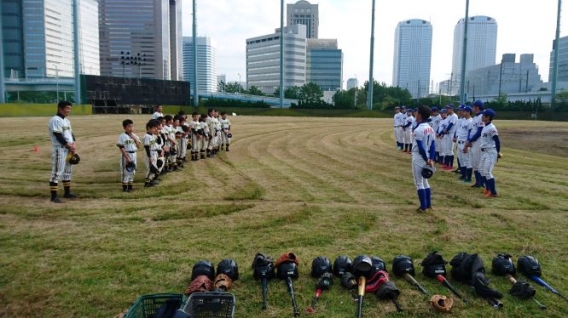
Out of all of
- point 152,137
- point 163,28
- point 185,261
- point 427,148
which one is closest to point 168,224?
point 185,261

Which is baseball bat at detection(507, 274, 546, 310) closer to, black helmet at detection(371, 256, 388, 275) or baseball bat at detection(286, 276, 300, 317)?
black helmet at detection(371, 256, 388, 275)

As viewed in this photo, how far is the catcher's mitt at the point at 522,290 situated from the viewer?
5098mm

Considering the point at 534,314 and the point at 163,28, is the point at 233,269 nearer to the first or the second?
the point at 534,314

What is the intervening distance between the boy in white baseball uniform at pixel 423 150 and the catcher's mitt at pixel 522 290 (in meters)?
3.97

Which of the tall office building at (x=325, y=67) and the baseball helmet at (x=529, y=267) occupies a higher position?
the tall office building at (x=325, y=67)

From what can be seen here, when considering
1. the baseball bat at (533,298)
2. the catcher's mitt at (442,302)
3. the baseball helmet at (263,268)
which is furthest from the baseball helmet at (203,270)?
the baseball bat at (533,298)

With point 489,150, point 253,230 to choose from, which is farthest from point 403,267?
point 489,150

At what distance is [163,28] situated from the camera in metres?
142

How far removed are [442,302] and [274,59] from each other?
158m

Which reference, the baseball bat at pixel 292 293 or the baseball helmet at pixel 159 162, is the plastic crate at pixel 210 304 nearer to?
the baseball bat at pixel 292 293

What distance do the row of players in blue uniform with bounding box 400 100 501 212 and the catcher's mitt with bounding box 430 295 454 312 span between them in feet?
14.5

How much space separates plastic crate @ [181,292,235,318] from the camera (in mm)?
4562

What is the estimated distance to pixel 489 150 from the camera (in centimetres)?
1092

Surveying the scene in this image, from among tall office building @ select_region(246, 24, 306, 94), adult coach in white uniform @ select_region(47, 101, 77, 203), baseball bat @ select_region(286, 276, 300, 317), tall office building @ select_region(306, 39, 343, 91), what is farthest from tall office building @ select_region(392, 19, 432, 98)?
baseball bat @ select_region(286, 276, 300, 317)
